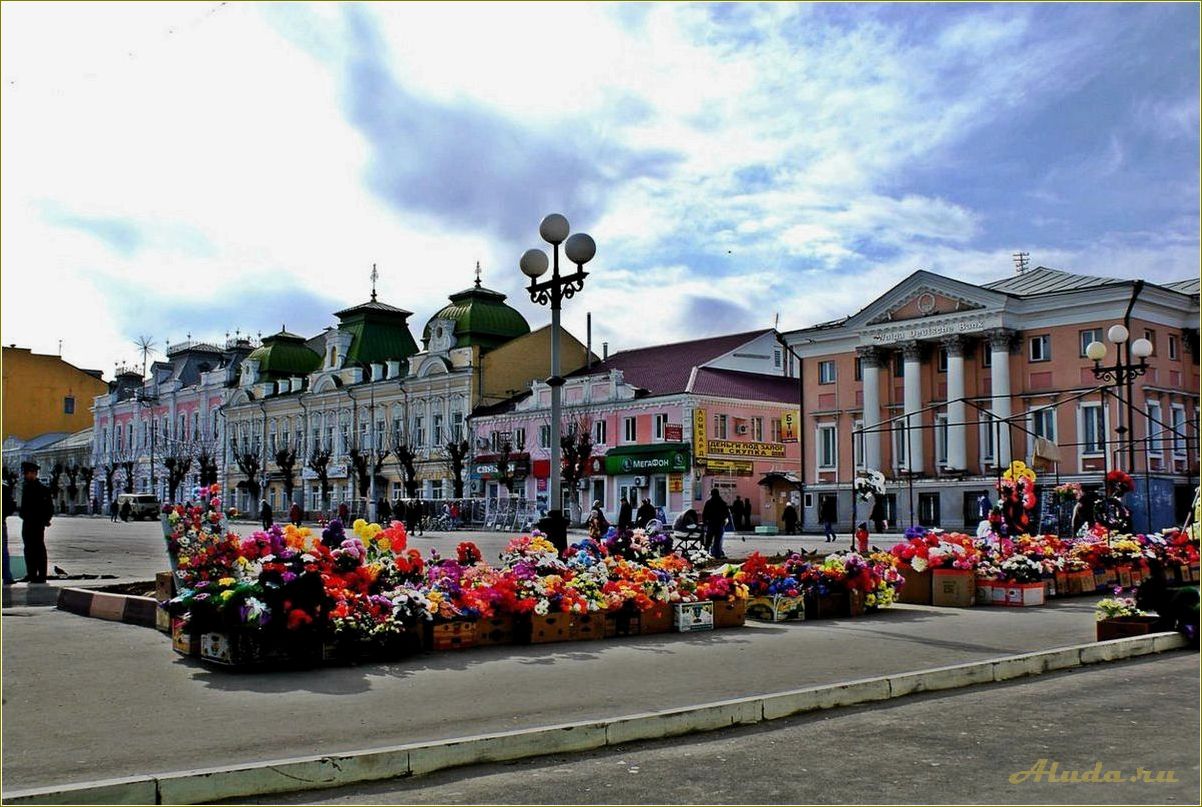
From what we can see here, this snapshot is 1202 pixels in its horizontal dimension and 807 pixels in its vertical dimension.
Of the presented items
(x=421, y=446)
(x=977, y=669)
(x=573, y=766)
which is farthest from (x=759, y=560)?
(x=421, y=446)

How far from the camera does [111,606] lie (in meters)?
13.1

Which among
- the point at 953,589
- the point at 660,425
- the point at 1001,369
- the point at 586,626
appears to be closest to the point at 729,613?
the point at 586,626

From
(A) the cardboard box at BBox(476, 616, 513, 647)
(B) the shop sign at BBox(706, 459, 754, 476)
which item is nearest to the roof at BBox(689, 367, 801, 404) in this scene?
(B) the shop sign at BBox(706, 459, 754, 476)

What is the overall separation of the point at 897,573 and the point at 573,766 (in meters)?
9.82

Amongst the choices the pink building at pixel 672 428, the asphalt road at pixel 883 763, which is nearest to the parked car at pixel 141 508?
the pink building at pixel 672 428

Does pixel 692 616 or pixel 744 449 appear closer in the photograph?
pixel 692 616

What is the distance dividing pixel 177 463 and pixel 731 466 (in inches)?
1931

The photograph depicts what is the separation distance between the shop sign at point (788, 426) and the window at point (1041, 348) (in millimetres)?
16005

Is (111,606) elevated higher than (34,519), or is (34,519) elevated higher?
(34,519)

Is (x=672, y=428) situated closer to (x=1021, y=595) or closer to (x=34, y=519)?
(x=1021, y=595)

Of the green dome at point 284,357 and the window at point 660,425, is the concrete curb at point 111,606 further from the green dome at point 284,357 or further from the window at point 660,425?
the green dome at point 284,357

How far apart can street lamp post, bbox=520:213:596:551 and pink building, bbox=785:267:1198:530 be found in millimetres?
25315

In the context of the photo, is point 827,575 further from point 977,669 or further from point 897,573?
point 977,669

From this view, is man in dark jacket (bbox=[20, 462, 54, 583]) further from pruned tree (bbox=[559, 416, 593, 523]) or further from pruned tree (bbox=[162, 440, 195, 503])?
pruned tree (bbox=[162, 440, 195, 503])
